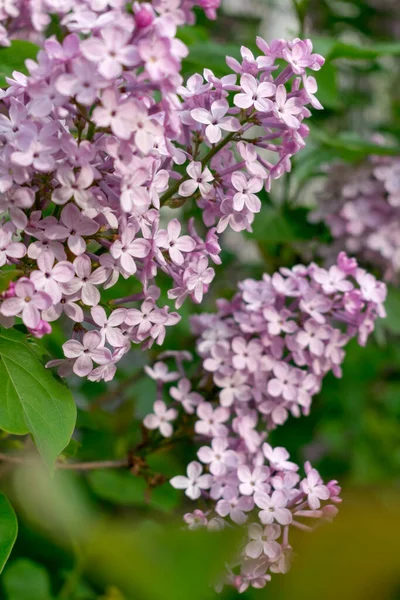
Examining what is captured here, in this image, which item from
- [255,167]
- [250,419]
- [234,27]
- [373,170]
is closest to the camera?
[255,167]

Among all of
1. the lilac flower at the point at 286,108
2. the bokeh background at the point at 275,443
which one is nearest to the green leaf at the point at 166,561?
the bokeh background at the point at 275,443

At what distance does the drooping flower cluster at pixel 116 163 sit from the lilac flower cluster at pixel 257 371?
0.12 metres

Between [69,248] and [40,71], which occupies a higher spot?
[40,71]

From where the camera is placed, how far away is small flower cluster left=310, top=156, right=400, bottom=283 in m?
0.96

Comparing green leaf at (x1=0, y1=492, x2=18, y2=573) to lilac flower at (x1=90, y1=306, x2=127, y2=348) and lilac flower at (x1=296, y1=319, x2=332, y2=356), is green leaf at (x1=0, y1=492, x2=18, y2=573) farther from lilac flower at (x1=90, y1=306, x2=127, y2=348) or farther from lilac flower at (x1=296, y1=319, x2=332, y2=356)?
lilac flower at (x1=296, y1=319, x2=332, y2=356)

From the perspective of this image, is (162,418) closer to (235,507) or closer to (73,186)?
(235,507)

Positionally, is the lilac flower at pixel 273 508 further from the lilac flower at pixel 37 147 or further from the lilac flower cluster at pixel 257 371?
the lilac flower at pixel 37 147

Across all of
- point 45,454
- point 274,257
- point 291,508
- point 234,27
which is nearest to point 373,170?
point 274,257

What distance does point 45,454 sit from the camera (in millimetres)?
436

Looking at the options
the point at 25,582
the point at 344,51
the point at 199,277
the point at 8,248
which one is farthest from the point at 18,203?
the point at 344,51

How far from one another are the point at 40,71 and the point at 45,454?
0.73 ft

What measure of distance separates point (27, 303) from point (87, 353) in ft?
0.23

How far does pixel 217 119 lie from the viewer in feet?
1.63

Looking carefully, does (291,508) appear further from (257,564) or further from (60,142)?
(60,142)
